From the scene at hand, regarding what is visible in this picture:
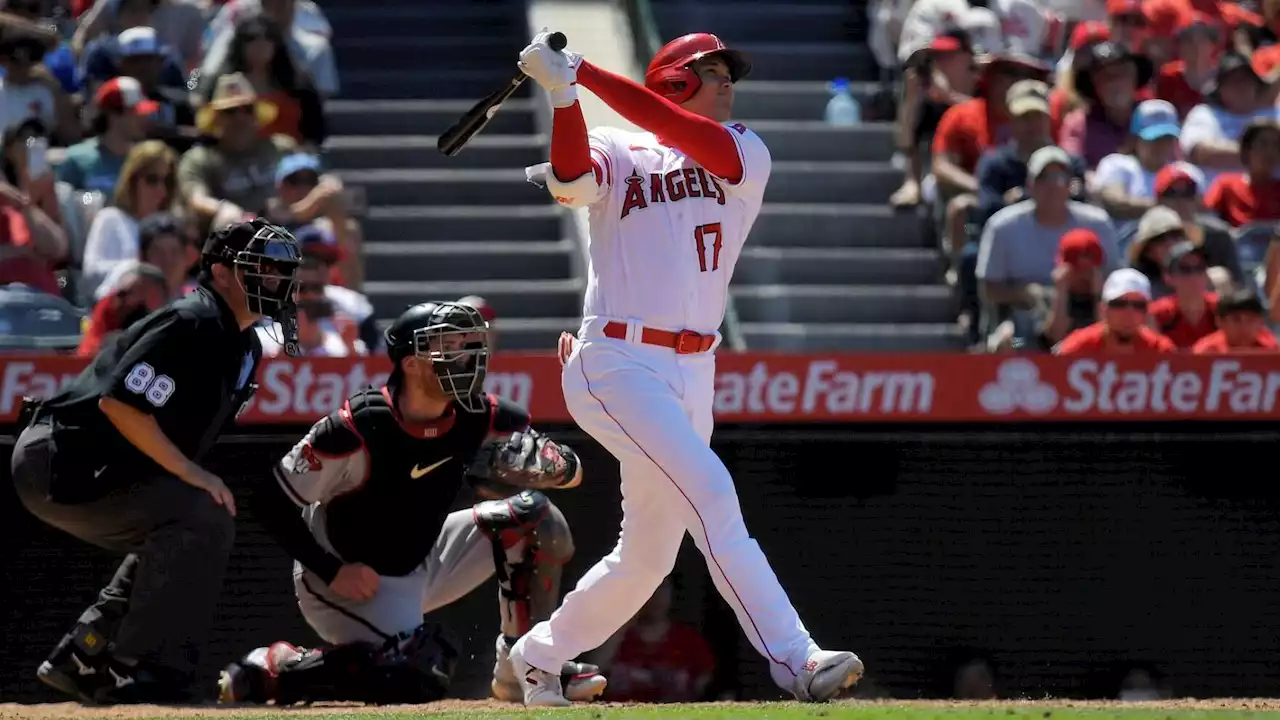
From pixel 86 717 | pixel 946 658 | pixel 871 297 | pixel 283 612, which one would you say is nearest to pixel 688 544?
pixel 946 658

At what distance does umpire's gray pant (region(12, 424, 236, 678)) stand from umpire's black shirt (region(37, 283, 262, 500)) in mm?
51

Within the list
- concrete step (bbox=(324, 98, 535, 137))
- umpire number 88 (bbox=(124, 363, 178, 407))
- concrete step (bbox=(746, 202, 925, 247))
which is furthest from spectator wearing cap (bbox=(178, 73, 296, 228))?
umpire number 88 (bbox=(124, 363, 178, 407))

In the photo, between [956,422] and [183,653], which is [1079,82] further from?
[183,653]

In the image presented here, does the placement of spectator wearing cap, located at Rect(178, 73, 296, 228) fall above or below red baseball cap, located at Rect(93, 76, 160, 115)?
below

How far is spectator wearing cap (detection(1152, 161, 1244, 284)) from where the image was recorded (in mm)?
10258

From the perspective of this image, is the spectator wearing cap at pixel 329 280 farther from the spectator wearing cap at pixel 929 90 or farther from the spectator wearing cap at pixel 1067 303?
the spectator wearing cap at pixel 929 90

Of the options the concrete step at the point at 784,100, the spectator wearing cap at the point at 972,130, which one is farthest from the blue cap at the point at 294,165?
the spectator wearing cap at the point at 972,130

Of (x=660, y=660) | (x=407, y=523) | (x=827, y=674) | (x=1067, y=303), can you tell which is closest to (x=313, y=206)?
(x=1067, y=303)

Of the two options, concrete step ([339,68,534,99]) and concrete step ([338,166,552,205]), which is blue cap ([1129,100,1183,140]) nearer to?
concrete step ([338,166,552,205])

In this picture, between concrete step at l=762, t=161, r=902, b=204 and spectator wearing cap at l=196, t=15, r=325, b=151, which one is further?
concrete step at l=762, t=161, r=902, b=204

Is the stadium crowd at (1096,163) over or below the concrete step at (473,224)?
over

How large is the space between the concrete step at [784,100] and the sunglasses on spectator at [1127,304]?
3822 mm

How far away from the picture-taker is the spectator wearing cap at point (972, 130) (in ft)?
35.9

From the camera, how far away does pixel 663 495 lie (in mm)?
5605
